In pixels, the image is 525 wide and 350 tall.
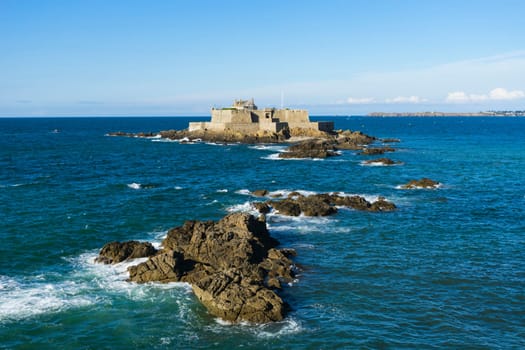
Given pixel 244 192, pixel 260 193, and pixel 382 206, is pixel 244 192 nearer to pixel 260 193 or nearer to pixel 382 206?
pixel 260 193

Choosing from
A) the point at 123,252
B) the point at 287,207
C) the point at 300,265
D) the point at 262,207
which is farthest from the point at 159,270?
the point at 287,207

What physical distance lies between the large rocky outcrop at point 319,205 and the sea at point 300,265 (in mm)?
1032

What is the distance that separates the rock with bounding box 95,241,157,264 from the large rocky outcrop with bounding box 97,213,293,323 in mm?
1335

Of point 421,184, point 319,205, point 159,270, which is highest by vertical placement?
point 421,184

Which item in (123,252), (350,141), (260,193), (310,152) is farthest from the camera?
(350,141)

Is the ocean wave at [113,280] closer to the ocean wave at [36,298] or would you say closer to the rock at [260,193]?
the ocean wave at [36,298]

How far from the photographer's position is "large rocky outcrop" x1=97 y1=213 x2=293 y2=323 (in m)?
20.8

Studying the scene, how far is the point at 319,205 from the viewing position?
39.1 meters

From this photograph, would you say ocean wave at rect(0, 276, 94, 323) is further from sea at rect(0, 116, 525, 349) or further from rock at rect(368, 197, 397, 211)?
rock at rect(368, 197, 397, 211)

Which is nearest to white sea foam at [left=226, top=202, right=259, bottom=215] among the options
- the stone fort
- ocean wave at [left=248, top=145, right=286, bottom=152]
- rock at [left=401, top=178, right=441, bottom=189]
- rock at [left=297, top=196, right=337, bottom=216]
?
rock at [left=297, top=196, right=337, bottom=216]

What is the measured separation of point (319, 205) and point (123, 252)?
54.2ft

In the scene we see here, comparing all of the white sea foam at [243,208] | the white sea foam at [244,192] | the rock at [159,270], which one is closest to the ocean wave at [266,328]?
the rock at [159,270]

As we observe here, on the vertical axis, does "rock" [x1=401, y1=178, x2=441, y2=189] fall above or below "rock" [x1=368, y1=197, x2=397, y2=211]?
above

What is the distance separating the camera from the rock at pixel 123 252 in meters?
27.8
